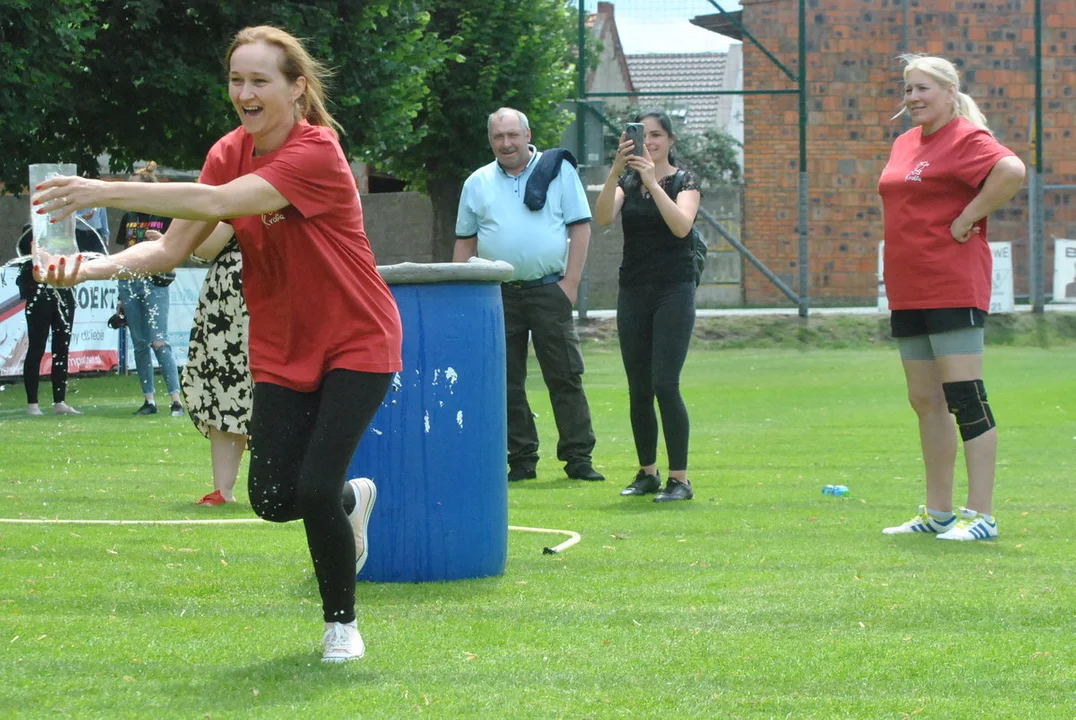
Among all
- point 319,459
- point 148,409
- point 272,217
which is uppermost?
point 272,217

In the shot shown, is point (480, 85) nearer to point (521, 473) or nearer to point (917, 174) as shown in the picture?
point (521, 473)

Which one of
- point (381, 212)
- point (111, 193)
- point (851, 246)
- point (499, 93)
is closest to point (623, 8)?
point (499, 93)

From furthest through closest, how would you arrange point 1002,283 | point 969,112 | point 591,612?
point 1002,283 < point 969,112 < point 591,612

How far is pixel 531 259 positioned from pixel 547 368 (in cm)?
74

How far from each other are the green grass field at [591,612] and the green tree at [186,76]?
405 inches

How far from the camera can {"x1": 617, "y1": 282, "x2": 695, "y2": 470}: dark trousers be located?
842 centimetres

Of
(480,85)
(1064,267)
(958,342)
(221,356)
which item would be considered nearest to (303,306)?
(221,356)

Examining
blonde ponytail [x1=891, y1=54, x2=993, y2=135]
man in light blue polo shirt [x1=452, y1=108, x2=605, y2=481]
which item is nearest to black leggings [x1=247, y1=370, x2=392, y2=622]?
blonde ponytail [x1=891, y1=54, x2=993, y2=135]

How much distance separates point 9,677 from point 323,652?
90cm

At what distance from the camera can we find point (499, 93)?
27266 mm

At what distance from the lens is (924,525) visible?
7293 millimetres

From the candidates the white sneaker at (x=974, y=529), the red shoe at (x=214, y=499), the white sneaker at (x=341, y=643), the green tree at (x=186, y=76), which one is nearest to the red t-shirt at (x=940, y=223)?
the white sneaker at (x=974, y=529)

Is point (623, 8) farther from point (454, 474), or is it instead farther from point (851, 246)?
point (454, 474)

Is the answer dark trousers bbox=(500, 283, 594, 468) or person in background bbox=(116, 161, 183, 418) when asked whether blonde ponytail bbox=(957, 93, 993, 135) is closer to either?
dark trousers bbox=(500, 283, 594, 468)
